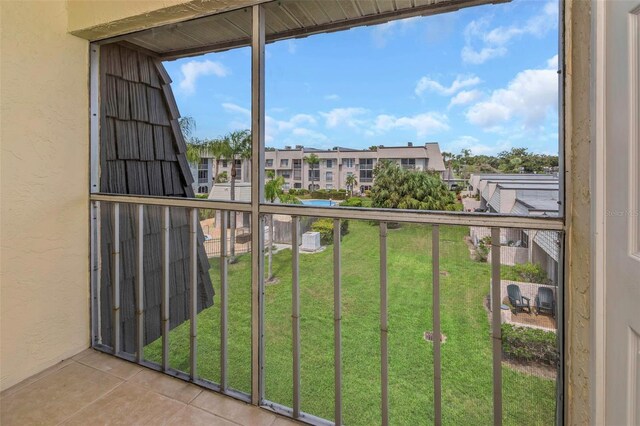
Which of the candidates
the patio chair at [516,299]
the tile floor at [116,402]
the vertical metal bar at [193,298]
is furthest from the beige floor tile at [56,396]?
the patio chair at [516,299]

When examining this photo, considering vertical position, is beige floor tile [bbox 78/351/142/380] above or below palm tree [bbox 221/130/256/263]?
below

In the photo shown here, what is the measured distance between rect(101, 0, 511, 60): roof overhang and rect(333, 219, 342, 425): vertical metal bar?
3.58 ft

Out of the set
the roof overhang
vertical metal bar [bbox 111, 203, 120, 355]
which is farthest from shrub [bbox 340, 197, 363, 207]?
vertical metal bar [bbox 111, 203, 120, 355]

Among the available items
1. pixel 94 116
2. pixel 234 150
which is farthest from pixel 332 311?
pixel 94 116

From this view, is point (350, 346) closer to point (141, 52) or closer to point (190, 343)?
point (190, 343)

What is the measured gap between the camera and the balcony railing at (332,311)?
45.8 inches

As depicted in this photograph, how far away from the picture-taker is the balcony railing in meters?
1.16

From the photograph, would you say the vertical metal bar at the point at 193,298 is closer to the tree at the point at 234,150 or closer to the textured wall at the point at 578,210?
the tree at the point at 234,150

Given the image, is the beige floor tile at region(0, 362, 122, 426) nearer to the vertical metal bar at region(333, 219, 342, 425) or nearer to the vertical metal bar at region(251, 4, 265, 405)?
the vertical metal bar at region(251, 4, 265, 405)

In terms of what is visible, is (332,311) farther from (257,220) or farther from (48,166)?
(48,166)

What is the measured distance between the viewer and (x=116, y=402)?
1.52 m

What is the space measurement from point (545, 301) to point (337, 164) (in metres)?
0.96

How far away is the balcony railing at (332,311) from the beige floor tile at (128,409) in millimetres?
180

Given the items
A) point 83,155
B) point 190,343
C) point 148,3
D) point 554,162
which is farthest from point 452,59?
point 83,155
